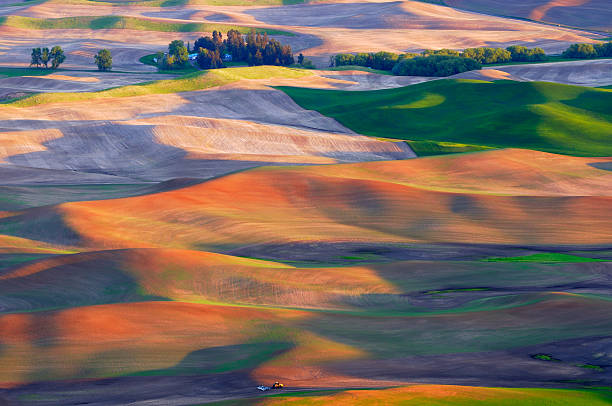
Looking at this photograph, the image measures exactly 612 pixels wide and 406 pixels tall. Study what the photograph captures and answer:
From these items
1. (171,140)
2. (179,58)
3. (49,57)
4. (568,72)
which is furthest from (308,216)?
(49,57)

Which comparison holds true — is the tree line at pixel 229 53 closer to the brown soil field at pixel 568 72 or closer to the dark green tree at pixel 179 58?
the dark green tree at pixel 179 58

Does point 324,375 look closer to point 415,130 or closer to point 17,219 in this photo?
point 17,219

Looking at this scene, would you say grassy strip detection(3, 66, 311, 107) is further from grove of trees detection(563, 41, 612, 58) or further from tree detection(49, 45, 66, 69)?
grove of trees detection(563, 41, 612, 58)

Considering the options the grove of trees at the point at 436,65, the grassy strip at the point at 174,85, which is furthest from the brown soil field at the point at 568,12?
the grassy strip at the point at 174,85

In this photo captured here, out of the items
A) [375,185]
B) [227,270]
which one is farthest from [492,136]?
[227,270]

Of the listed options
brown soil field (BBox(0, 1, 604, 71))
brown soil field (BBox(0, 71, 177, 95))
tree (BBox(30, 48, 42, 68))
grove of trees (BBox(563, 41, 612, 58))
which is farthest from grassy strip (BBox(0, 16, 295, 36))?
brown soil field (BBox(0, 71, 177, 95))

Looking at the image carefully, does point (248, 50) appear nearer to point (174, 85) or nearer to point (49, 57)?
point (49, 57)
